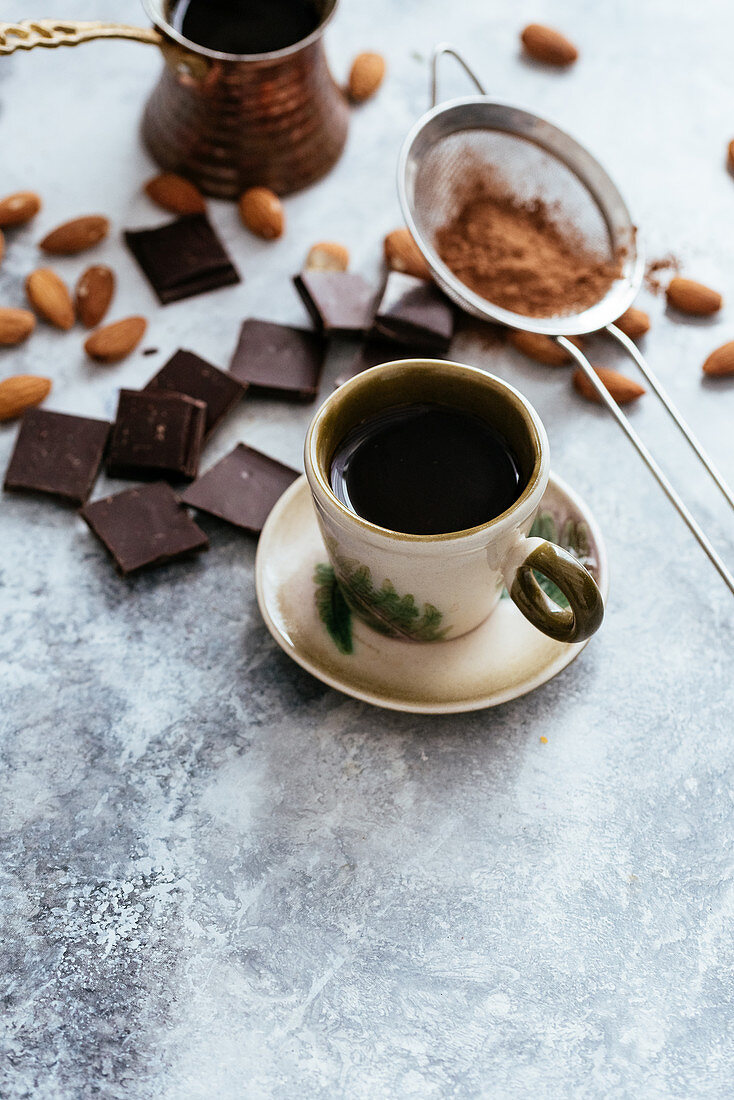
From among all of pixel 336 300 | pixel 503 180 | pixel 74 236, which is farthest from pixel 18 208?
pixel 503 180

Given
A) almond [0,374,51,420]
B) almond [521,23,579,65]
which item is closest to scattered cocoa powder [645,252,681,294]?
almond [521,23,579,65]

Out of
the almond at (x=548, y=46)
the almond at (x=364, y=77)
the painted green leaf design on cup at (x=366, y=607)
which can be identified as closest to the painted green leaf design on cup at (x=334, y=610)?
the painted green leaf design on cup at (x=366, y=607)

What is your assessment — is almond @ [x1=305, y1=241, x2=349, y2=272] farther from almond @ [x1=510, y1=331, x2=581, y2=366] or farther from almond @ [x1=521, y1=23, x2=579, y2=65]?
almond @ [x1=521, y1=23, x2=579, y2=65]

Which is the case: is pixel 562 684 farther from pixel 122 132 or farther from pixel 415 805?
pixel 122 132

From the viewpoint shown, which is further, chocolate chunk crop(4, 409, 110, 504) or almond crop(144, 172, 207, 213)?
almond crop(144, 172, 207, 213)

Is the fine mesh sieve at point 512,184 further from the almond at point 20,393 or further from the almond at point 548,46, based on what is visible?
the almond at point 20,393

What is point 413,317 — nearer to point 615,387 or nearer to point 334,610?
point 615,387
